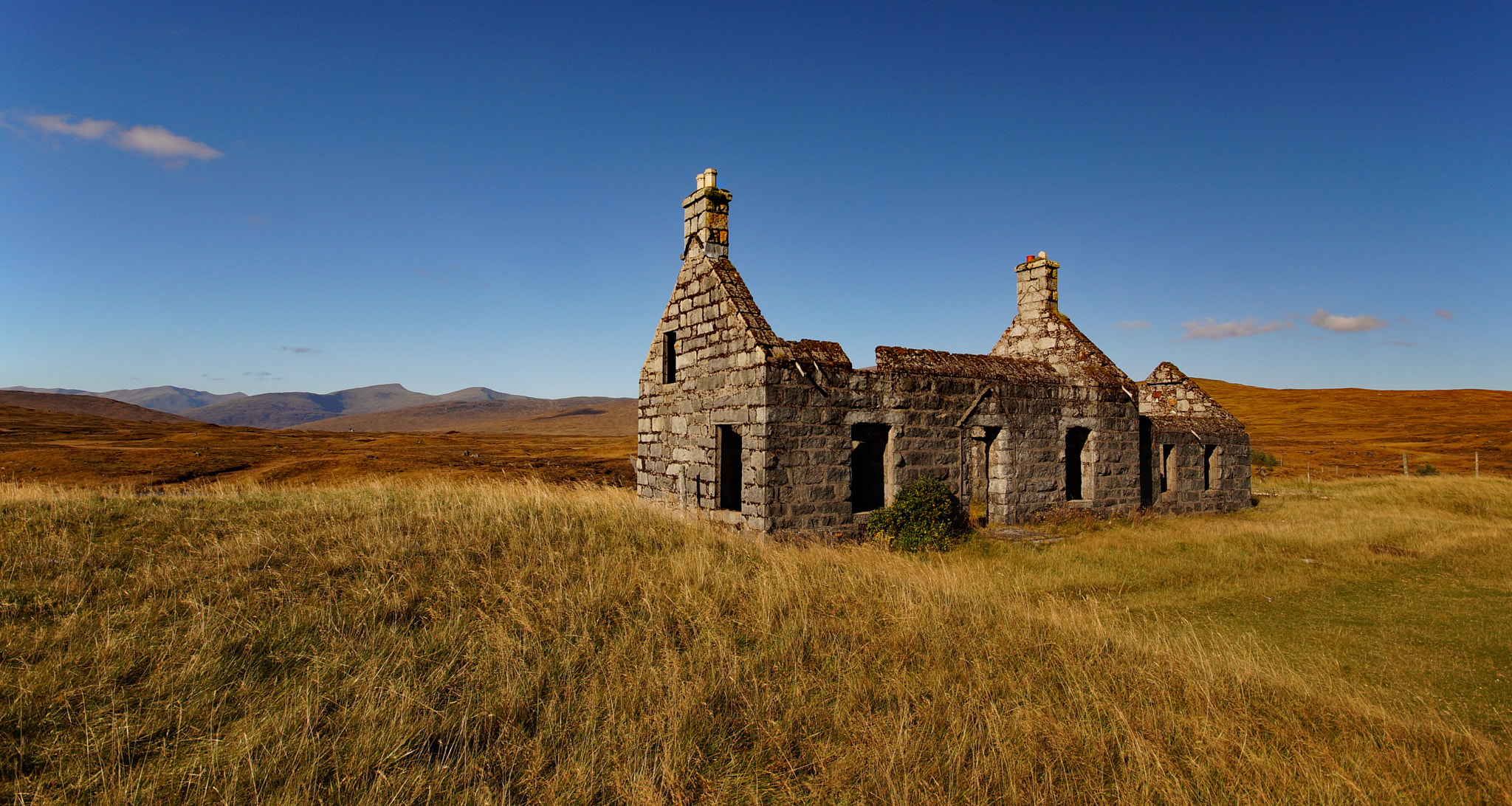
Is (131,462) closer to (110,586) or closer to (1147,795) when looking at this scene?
(110,586)

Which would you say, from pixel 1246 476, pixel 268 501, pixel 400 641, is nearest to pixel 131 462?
pixel 268 501

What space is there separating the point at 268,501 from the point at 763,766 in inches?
420

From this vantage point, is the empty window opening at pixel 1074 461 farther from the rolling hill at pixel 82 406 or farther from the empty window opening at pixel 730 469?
the rolling hill at pixel 82 406

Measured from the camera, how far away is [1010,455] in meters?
13.4

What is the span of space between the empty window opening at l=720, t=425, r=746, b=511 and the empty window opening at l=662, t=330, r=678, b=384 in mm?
1839

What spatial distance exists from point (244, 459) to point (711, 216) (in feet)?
84.6

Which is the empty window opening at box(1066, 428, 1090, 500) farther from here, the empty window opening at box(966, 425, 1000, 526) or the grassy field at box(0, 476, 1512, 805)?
the grassy field at box(0, 476, 1512, 805)

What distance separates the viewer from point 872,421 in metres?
11.6

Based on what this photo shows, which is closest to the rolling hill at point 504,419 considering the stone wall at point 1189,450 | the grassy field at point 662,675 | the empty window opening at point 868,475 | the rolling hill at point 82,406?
the rolling hill at point 82,406

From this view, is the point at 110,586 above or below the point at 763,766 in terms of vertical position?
above

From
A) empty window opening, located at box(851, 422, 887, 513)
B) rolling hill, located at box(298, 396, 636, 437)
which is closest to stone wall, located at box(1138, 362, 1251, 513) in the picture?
empty window opening, located at box(851, 422, 887, 513)

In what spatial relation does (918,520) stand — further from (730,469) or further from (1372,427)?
(1372,427)

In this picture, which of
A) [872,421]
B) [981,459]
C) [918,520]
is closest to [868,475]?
[981,459]

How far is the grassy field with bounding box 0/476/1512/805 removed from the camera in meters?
3.64
